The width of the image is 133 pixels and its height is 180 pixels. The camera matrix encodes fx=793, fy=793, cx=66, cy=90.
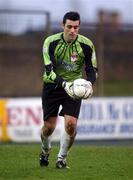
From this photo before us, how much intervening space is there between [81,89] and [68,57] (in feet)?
2.28

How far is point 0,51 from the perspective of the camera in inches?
1160

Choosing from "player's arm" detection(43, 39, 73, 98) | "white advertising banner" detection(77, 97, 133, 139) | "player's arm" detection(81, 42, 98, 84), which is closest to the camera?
"player's arm" detection(43, 39, 73, 98)

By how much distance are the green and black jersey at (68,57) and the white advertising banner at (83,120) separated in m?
10.8

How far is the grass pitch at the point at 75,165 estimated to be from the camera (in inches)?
442

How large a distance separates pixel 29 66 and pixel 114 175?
18.4m

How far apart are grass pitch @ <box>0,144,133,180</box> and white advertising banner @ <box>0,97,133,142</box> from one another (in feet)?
23.5

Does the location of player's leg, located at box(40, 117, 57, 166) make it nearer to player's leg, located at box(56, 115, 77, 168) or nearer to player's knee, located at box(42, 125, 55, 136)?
player's knee, located at box(42, 125, 55, 136)

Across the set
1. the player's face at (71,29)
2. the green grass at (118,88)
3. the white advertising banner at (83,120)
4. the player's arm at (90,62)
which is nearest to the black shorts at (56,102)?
the player's arm at (90,62)

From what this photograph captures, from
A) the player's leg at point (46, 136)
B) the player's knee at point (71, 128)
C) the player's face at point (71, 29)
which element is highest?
the player's face at point (71, 29)

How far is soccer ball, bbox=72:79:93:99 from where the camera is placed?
433 inches

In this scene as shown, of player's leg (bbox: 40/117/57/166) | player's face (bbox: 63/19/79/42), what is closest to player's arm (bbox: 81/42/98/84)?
player's face (bbox: 63/19/79/42)

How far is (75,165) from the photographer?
12.6 metres

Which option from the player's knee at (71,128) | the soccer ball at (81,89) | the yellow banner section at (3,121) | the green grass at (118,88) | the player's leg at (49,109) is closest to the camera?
the soccer ball at (81,89)

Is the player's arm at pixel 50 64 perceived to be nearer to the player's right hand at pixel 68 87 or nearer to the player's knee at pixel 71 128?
the player's right hand at pixel 68 87
